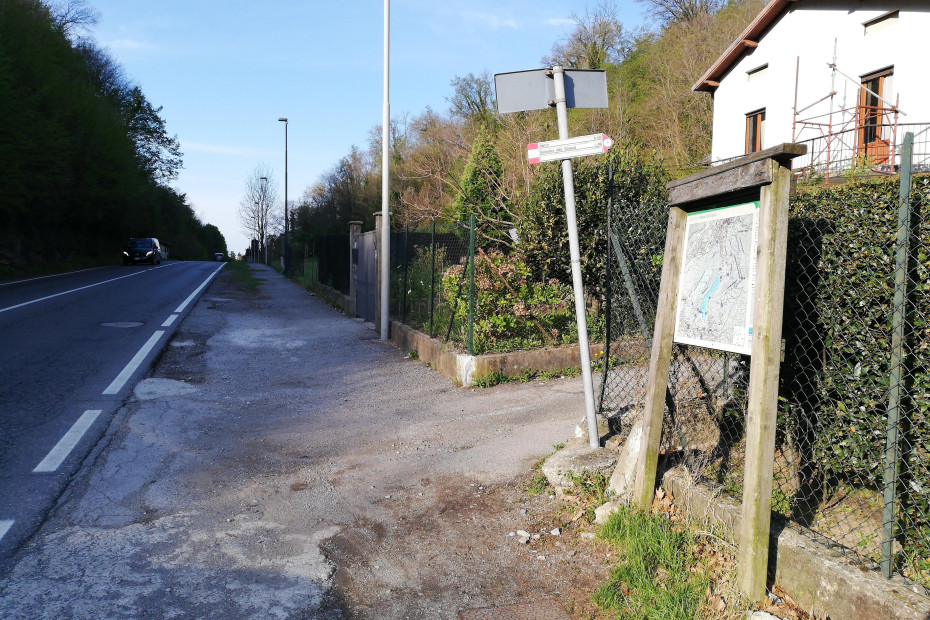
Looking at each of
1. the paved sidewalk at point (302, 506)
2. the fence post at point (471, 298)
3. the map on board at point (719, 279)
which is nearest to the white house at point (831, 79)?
the fence post at point (471, 298)

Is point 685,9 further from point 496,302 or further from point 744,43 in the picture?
point 496,302

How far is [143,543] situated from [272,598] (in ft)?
3.53

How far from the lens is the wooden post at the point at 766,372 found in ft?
10.0

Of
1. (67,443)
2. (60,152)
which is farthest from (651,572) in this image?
(60,152)

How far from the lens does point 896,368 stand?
9.24 feet

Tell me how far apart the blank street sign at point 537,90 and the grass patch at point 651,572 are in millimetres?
2863

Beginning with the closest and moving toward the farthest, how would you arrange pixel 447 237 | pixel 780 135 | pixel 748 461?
pixel 748 461 < pixel 447 237 < pixel 780 135

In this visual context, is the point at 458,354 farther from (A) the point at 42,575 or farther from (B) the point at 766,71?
(B) the point at 766,71

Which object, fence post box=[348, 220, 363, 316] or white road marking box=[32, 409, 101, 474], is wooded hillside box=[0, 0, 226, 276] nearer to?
fence post box=[348, 220, 363, 316]

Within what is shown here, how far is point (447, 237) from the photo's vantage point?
9.41 m

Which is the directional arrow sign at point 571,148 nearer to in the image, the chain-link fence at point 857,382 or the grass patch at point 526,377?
the chain-link fence at point 857,382

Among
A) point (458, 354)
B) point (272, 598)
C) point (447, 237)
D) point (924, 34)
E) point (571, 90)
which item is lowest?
point (272, 598)

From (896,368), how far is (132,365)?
350 inches

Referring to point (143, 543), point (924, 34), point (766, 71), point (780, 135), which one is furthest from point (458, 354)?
point (766, 71)
